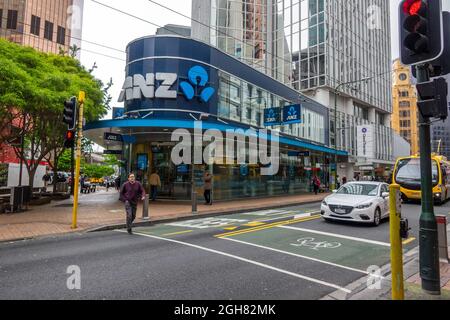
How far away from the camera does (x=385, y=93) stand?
57.8 m

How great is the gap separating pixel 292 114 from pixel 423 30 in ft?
60.7

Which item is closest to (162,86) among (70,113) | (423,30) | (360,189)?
(70,113)

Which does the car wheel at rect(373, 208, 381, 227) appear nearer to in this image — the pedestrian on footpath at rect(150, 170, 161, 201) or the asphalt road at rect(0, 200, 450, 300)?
the asphalt road at rect(0, 200, 450, 300)

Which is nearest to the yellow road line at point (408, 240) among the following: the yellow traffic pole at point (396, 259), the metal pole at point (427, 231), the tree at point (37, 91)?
the metal pole at point (427, 231)

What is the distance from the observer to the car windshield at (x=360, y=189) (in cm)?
1170

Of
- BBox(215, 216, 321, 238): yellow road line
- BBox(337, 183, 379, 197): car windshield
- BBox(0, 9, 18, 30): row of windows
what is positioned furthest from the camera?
BBox(0, 9, 18, 30): row of windows

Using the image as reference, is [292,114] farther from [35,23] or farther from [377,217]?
[35,23]

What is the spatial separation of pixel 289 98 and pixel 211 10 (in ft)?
87.2

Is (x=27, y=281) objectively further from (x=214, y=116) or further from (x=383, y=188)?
(x=214, y=116)

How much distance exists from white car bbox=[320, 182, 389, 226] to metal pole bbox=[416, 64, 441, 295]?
620cm

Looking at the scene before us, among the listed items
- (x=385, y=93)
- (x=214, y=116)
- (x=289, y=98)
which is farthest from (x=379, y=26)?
(x=214, y=116)

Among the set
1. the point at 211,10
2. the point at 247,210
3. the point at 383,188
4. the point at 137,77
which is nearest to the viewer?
the point at 383,188

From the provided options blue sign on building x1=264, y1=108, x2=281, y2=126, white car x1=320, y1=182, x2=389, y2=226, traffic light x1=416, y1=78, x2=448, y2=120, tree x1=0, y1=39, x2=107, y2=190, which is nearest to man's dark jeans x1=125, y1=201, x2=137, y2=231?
white car x1=320, y1=182, x2=389, y2=226

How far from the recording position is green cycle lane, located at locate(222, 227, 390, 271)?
685 centimetres
